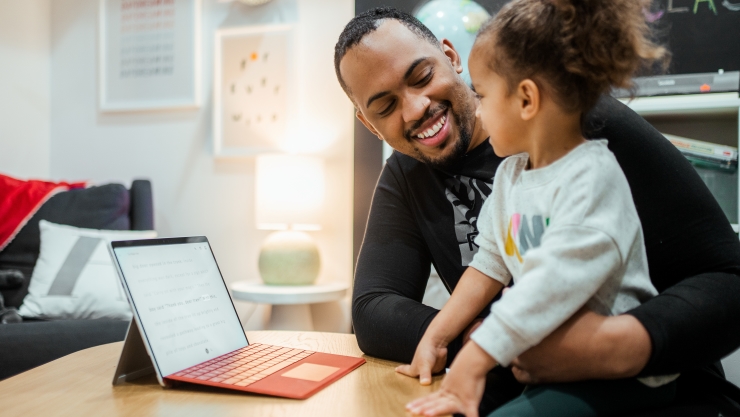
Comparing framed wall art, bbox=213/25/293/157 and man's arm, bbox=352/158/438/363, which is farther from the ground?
framed wall art, bbox=213/25/293/157

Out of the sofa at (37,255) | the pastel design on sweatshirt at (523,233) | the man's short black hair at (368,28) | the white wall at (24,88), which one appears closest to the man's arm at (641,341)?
the pastel design on sweatshirt at (523,233)

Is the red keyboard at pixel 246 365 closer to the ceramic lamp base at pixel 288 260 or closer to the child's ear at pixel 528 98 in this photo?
the child's ear at pixel 528 98

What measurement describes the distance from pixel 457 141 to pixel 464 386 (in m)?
0.58

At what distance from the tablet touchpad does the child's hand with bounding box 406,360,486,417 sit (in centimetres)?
16

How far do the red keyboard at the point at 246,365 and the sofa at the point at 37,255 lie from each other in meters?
1.03

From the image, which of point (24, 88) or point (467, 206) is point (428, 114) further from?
point (24, 88)

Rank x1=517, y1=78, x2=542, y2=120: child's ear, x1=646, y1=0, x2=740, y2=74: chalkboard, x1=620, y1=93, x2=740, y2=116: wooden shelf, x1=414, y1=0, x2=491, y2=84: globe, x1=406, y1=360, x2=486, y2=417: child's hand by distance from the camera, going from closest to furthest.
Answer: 1. x1=406, y1=360, x2=486, y2=417: child's hand
2. x1=517, y1=78, x2=542, y2=120: child's ear
3. x1=620, y1=93, x2=740, y2=116: wooden shelf
4. x1=646, y1=0, x2=740, y2=74: chalkboard
5. x1=414, y1=0, x2=491, y2=84: globe

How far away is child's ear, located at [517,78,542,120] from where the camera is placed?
0.74m

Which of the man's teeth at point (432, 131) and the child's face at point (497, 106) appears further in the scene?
the man's teeth at point (432, 131)

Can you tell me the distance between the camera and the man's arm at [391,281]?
903 mm

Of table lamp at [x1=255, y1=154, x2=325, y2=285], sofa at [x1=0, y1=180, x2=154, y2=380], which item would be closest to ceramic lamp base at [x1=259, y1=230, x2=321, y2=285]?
table lamp at [x1=255, y1=154, x2=325, y2=285]

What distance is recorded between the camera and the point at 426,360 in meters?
0.80

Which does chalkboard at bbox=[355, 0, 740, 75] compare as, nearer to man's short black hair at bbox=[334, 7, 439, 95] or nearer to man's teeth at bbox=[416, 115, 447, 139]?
man's short black hair at bbox=[334, 7, 439, 95]

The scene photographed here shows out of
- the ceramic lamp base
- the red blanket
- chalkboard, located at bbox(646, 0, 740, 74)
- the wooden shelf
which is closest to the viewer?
the wooden shelf
